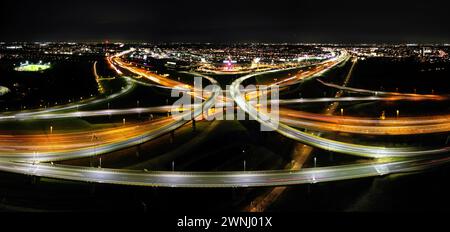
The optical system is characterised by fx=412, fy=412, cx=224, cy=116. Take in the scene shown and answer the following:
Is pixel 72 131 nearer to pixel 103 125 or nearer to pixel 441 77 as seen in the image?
pixel 103 125

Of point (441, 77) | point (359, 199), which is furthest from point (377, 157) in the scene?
point (441, 77)

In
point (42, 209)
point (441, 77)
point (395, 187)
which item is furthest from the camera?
point (441, 77)

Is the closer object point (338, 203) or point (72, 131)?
point (338, 203)

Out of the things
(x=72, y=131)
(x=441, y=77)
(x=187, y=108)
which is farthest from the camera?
(x=441, y=77)

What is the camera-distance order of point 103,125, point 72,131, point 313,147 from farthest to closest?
point 103,125 → point 72,131 → point 313,147

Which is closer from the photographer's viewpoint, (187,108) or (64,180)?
(64,180)

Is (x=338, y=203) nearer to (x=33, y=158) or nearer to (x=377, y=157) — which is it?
(x=377, y=157)

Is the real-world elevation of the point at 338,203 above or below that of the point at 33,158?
below

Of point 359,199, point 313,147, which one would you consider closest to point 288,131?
point 313,147

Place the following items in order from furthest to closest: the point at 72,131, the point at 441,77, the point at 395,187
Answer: the point at 441,77
the point at 72,131
the point at 395,187
